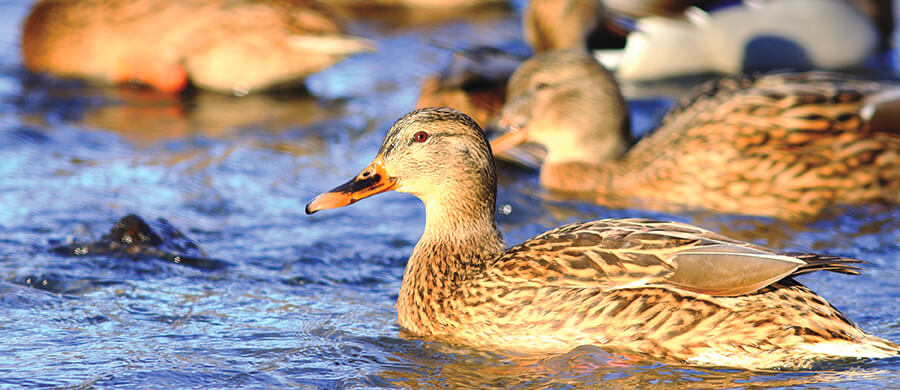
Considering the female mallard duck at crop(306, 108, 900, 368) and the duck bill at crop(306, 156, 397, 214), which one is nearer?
the female mallard duck at crop(306, 108, 900, 368)

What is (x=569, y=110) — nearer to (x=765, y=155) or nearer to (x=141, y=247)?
(x=765, y=155)

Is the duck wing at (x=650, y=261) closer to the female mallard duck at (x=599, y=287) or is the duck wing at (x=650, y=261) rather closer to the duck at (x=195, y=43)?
the female mallard duck at (x=599, y=287)

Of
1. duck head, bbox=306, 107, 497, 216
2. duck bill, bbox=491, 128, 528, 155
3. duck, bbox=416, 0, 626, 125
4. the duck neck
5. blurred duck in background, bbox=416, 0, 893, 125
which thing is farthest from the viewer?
blurred duck in background, bbox=416, 0, 893, 125

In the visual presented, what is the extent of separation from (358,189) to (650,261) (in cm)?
145

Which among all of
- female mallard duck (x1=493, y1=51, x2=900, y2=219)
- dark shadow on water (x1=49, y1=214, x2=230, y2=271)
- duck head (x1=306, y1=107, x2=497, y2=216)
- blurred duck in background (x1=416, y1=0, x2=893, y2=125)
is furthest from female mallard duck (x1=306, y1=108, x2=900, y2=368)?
blurred duck in background (x1=416, y1=0, x2=893, y2=125)

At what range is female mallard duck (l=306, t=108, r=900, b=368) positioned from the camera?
5094mm

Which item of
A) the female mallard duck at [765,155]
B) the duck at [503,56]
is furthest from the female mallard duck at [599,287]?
the duck at [503,56]

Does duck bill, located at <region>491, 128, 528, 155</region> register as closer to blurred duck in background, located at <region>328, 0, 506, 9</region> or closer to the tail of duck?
the tail of duck

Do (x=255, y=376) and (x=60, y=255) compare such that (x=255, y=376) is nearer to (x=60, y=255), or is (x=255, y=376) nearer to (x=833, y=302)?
(x=60, y=255)

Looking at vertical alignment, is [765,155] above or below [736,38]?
below

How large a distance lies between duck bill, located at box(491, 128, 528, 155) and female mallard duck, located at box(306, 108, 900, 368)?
2.58 meters

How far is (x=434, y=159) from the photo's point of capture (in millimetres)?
5875

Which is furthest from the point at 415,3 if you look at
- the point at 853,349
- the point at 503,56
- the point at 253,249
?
the point at 853,349

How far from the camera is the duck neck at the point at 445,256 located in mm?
5691
